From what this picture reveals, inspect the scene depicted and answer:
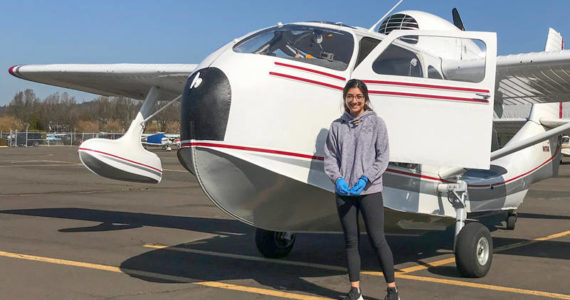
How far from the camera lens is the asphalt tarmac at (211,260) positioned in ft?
19.0

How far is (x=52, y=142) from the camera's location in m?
80.2

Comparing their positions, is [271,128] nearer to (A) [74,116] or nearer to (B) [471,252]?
(B) [471,252]

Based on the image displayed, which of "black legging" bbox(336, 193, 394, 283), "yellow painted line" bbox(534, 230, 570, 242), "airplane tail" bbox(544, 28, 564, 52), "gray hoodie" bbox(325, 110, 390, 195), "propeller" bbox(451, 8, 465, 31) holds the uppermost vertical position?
"propeller" bbox(451, 8, 465, 31)

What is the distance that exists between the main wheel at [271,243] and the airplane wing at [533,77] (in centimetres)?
344

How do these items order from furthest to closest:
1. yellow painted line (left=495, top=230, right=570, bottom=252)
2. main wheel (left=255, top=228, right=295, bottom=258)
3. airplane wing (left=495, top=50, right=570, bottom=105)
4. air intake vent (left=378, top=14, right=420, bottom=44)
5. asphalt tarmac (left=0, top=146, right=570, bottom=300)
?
air intake vent (left=378, top=14, right=420, bottom=44), yellow painted line (left=495, top=230, right=570, bottom=252), airplane wing (left=495, top=50, right=570, bottom=105), main wheel (left=255, top=228, right=295, bottom=258), asphalt tarmac (left=0, top=146, right=570, bottom=300)

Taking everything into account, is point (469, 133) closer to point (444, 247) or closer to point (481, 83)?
point (481, 83)

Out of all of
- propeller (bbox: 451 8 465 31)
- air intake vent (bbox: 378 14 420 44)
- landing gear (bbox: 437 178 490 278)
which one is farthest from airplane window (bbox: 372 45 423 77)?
propeller (bbox: 451 8 465 31)

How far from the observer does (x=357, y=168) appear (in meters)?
4.98

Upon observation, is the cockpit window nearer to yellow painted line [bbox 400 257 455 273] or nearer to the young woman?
the young woman

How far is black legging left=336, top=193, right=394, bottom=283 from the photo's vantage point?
16.5ft

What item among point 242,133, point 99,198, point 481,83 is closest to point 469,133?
point 481,83

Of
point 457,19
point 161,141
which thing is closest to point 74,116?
point 161,141

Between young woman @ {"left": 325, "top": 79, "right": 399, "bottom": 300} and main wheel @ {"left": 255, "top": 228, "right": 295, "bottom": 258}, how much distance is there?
2.49 metres

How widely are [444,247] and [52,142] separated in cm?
7819
